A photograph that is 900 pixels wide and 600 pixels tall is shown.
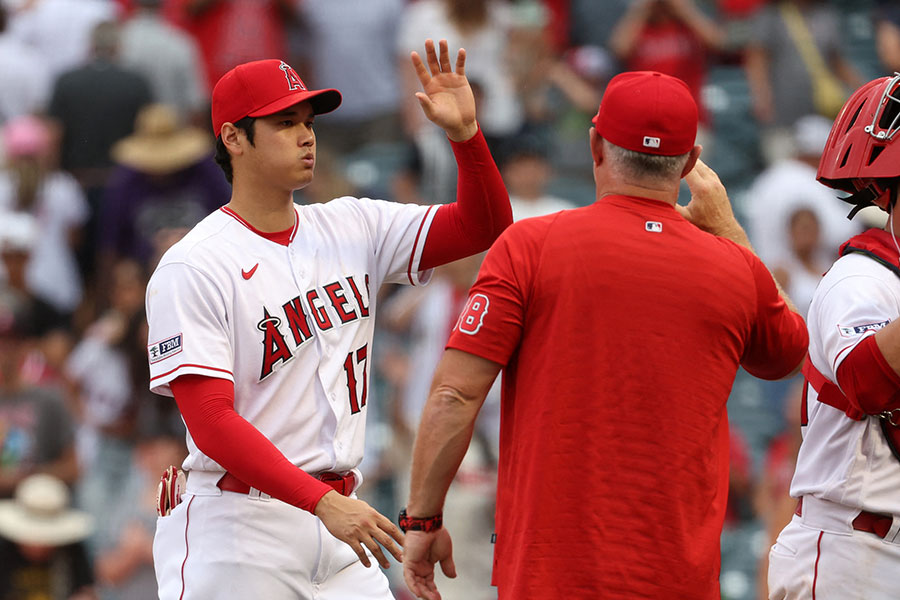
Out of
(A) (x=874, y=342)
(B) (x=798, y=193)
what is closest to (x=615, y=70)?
(B) (x=798, y=193)

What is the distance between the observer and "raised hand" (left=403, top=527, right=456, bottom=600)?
386cm

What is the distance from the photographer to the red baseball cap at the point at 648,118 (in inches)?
150

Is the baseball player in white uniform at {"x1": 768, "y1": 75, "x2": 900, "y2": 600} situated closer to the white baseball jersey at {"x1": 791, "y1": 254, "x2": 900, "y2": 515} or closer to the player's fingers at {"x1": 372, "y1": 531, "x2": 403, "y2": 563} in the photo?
the white baseball jersey at {"x1": 791, "y1": 254, "x2": 900, "y2": 515}

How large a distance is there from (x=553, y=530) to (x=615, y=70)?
7337 mm

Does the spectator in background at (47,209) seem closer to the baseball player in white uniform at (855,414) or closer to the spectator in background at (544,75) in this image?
the spectator in background at (544,75)

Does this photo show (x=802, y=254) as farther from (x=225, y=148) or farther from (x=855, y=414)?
(x=225, y=148)

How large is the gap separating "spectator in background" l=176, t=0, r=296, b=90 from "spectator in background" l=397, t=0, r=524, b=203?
37.7 inches

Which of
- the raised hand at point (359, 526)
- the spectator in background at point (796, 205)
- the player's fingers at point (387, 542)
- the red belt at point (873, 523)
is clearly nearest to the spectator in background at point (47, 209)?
the spectator in background at point (796, 205)

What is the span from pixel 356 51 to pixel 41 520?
4.28 m

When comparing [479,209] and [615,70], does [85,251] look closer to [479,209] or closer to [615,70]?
[615,70]

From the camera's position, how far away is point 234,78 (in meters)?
4.46

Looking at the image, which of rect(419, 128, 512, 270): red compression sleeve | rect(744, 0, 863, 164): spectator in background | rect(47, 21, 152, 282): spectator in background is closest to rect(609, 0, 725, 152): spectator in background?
rect(744, 0, 863, 164): spectator in background

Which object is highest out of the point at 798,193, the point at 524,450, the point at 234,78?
the point at 234,78

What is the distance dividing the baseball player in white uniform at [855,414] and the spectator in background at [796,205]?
4.79 m
